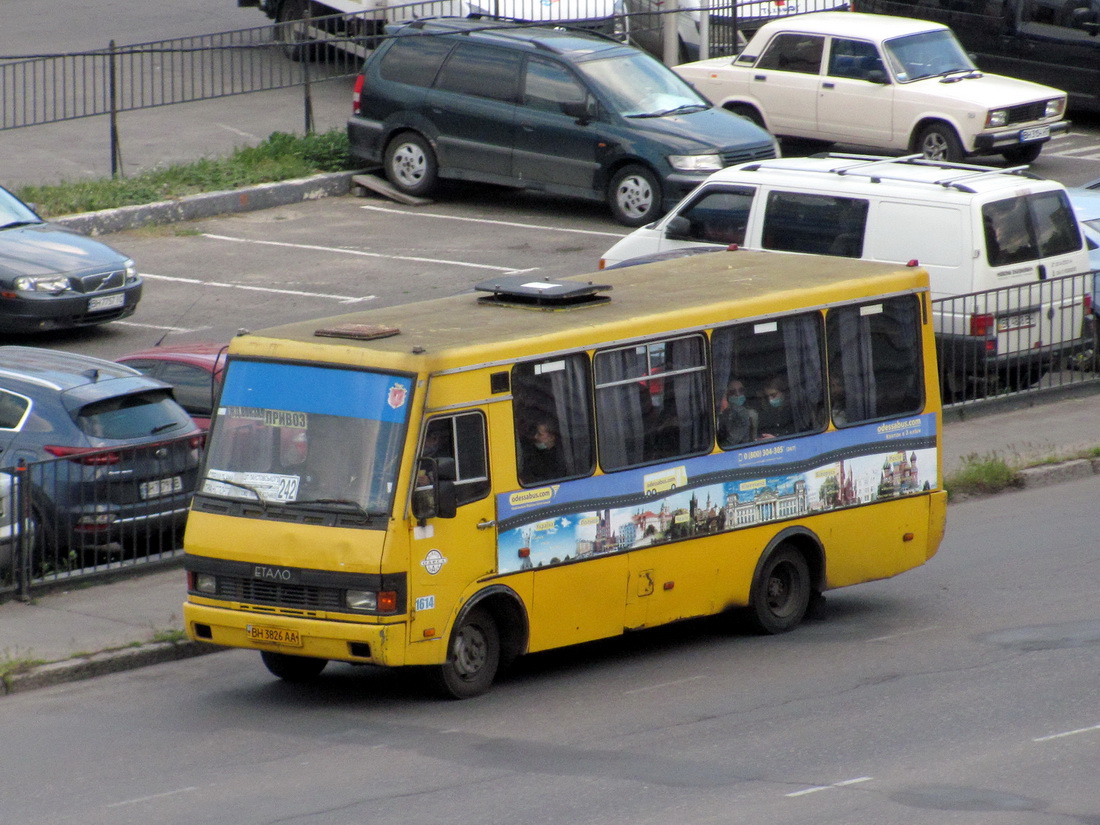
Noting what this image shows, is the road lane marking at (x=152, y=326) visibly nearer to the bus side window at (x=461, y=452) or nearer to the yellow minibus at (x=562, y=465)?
the yellow minibus at (x=562, y=465)

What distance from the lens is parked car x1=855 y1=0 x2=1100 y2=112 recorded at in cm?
2891

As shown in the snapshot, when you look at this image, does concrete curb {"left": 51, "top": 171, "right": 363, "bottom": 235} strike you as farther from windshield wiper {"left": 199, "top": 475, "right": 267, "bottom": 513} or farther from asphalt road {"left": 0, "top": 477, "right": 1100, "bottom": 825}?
windshield wiper {"left": 199, "top": 475, "right": 267, "bottom": 513}

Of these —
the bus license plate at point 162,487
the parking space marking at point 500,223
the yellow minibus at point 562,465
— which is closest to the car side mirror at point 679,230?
the parking space marking at point 500,223

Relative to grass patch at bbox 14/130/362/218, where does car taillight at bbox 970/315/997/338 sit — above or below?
below

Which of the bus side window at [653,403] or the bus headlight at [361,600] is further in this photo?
the bus side window at [653,403]

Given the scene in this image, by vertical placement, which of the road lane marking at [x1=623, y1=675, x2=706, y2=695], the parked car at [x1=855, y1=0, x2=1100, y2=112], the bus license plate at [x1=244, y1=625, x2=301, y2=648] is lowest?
the road lane marking at [x1=623, y1=675, x2=706, y2=695]

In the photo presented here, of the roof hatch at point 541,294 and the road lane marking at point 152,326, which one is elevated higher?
the roof hatch at point 541,294

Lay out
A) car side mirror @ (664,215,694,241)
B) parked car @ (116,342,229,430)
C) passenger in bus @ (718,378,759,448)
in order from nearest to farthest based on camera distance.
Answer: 1. passenger in bus @ (718,378,759,448)
2. parked car @ (116,342,229,430)
3. car side mirror @ (664,215,694,241)

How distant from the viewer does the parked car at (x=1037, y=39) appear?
94.8 ft

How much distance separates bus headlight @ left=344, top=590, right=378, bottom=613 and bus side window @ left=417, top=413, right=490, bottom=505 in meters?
0.65

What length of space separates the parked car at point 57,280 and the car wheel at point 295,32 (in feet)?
26.1

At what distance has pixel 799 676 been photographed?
10.9 metres

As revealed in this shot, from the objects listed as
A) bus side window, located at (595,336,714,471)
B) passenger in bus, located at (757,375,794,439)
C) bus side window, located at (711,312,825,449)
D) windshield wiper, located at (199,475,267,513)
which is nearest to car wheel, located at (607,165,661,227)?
bus side window, located at (711,312,825,449)

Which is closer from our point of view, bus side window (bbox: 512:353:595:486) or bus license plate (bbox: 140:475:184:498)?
bus side window (bbox: 512:353:595:486)
